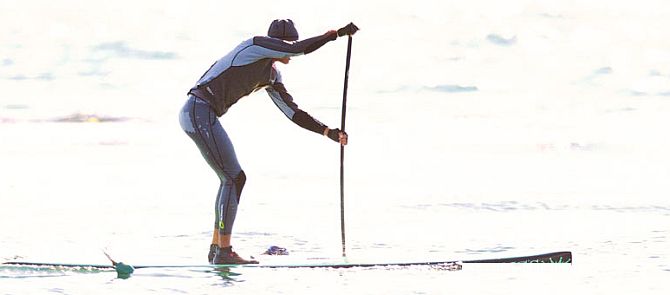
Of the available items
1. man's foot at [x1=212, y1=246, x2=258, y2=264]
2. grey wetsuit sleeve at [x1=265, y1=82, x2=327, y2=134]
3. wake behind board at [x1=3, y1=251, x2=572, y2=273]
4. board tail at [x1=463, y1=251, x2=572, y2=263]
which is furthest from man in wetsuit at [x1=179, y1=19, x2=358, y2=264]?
board tail at [x1=463, y1=251, x2=572, y2=263]

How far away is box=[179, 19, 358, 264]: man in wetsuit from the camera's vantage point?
9.95m

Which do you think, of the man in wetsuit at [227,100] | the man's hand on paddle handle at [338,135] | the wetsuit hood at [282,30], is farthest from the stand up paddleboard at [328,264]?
the wetsuit hood at [282,30]

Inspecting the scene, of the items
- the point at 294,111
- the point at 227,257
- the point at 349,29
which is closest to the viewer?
the point at 349,29

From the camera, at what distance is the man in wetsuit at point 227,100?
32.7 ft

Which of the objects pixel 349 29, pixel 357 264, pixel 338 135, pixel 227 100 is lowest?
pixel 357 264

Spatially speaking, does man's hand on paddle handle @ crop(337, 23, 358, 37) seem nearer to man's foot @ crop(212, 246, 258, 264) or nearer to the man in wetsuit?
the man in wetsuit

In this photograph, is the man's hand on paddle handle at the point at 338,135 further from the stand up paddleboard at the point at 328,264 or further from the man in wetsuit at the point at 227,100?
the stand up paddleboard at the point at 328,264

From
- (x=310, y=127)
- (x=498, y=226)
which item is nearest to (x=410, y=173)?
(x=498, y=226)

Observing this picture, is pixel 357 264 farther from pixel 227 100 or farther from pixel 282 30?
pixel 282 30

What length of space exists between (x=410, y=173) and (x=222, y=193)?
42.0 ft

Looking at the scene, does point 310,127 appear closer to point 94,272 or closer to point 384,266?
point 384,266

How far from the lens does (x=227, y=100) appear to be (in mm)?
10156

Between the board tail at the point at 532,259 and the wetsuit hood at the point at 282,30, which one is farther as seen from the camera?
the board tail at the point at 532,259

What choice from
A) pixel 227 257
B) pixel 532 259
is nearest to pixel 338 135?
pixel 227 257
